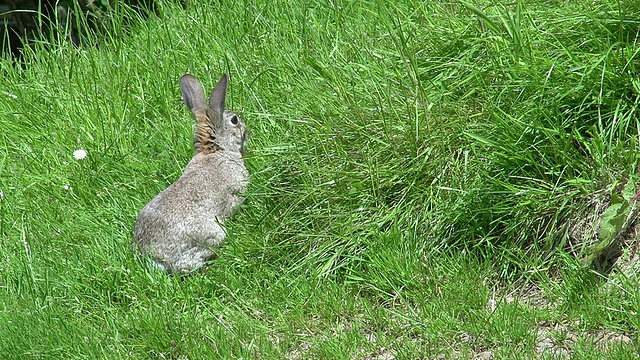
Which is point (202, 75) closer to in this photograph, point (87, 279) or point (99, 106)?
point (99, 106)

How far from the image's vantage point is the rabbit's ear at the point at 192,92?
215 inches

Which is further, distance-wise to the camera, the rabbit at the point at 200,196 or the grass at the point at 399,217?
the rabbit at the point at 200,196

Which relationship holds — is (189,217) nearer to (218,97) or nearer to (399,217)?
(218,97)

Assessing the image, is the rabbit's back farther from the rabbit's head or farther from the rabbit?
the rabbit's head

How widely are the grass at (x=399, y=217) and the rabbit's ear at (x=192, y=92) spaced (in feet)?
1.04

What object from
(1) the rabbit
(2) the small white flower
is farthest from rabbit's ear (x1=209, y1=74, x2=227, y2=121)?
(2) the small white flower

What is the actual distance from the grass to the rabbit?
112 millimetres

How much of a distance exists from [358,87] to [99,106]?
2.02 meters

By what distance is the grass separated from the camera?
4.00 meters

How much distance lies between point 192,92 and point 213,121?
0.78 ft

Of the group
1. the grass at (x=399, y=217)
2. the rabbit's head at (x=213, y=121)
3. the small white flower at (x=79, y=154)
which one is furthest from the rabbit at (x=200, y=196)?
the small white flower at (x=79, y=154)

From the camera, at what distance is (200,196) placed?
4.98 metres

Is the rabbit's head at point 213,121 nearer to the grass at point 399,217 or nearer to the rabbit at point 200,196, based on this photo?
the rabbit at point 200,196

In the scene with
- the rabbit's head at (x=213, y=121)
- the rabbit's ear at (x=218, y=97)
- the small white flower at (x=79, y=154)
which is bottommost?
the small white flower at (x=79, y=154)
